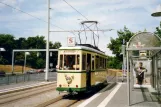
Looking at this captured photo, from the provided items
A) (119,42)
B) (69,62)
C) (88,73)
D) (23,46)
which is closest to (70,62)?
(69,62)

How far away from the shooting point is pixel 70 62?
622 inches

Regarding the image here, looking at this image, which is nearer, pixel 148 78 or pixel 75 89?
pixel 75 89

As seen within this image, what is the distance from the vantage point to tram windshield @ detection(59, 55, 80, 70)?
15642 mm

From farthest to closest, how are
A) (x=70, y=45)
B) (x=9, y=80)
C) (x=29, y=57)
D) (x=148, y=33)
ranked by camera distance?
(x=29, y=57) → (x=9, y=80) → (x=70, y=45) → (x=148, y=33)

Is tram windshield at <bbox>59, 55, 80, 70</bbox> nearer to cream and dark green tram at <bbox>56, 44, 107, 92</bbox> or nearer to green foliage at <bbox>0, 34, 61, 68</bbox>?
cream and dark green tram at <bbox>56, 44, 107, 92</bbox>

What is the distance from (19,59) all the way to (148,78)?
86361 millimetres

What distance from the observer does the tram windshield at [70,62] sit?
15642 mm

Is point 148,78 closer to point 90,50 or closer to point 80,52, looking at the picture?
point 90,50

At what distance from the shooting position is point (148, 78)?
21.3 m

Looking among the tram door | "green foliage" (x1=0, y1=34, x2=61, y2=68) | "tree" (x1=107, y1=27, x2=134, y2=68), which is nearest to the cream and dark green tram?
the tram door

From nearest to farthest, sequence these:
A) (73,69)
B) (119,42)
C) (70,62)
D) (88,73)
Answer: (73,69), (70,62), (88,73), (119,42)

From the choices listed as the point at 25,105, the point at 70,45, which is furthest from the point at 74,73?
the point at 25,105

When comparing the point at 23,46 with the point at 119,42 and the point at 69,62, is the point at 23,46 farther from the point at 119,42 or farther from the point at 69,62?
the point at 69,62

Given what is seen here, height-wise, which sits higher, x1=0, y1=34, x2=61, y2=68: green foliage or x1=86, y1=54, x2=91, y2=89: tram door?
x1=0, y1=34, x2=61, y2=68: green foliage
